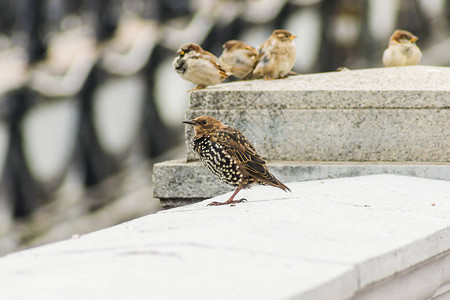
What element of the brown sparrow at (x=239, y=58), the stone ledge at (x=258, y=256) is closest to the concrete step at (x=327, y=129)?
the brown sparrow at (x=239, y=58)

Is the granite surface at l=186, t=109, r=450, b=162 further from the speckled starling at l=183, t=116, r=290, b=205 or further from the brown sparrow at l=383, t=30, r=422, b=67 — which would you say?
the brown sparrow at l=383, t=30, r=422, b=67

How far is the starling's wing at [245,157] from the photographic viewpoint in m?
Result: 4.02

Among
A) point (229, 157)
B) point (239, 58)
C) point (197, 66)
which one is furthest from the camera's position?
point (239, 58)

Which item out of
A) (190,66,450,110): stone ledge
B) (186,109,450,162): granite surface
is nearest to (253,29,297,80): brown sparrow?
(190,66,450,110): stone ledge

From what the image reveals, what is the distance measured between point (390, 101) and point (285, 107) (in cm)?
79

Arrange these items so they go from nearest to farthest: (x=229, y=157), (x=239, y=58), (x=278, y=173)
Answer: (x=229, y=157), (x=278, y=173), (x=239, y=58)

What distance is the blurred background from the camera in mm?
8914

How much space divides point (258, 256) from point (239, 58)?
3871 mm

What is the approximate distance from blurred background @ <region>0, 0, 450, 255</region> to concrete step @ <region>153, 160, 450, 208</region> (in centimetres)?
412

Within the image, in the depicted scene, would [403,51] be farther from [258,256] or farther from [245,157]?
[258,256]

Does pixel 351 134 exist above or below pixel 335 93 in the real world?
below

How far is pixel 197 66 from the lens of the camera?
5.33 meters

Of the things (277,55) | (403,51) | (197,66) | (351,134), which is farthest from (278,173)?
(403,51)

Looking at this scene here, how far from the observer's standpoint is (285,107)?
5137 millimetres
